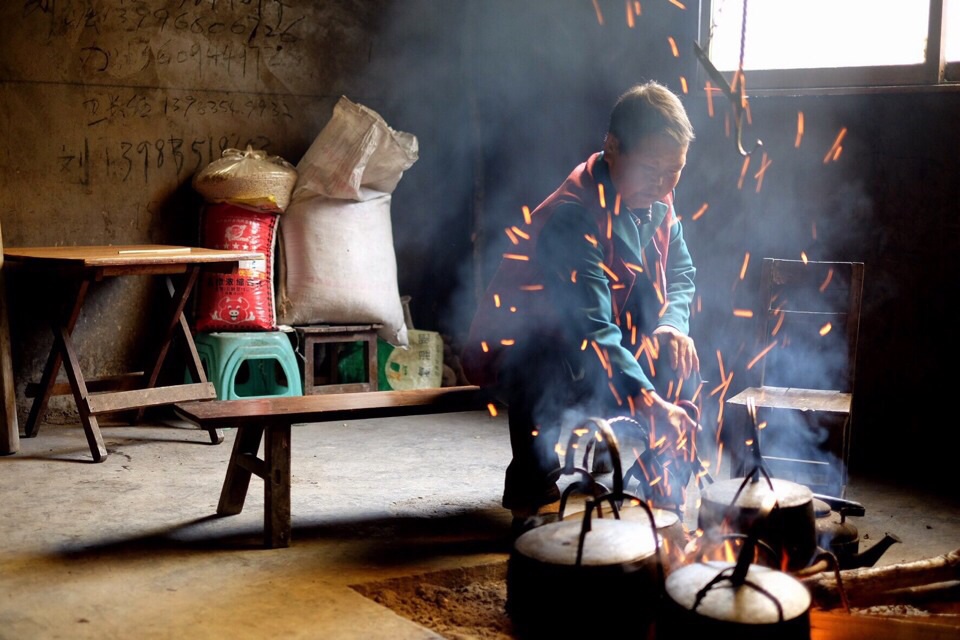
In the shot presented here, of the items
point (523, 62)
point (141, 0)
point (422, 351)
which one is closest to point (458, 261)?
point (422, 351)

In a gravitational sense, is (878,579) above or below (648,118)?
below

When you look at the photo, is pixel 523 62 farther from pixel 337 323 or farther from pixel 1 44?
pixel 1 44

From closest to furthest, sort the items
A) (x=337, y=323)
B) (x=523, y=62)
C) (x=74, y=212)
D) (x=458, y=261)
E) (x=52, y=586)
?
(x=52, y=586)
(x=74, y=212)
(x=337, y=323)
(x=523, y=62)
(x=458, y=261)

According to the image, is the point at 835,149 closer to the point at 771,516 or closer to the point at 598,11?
the point at 598,11

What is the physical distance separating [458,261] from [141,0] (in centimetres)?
279

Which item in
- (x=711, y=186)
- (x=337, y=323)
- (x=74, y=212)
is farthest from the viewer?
(x=337, y=323)

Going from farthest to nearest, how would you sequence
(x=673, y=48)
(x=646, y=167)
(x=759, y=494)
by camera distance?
(x=673, y=48) < (x=646, y=167) < (x=759, y=494)

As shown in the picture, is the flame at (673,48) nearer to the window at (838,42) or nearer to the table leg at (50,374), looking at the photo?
the window at (838,42)

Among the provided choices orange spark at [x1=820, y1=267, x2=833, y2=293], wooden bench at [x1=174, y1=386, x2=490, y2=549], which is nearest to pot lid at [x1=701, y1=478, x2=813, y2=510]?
wooden bench at [x1=174, y1=386, x2=490, y2=549]

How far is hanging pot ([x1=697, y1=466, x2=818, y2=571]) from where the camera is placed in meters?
2.75

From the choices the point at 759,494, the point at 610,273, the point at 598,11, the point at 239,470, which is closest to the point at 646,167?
the point at 610,273

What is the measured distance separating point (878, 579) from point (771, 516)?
0.39m

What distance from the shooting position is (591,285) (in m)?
3.36

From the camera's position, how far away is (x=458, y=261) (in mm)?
7492
